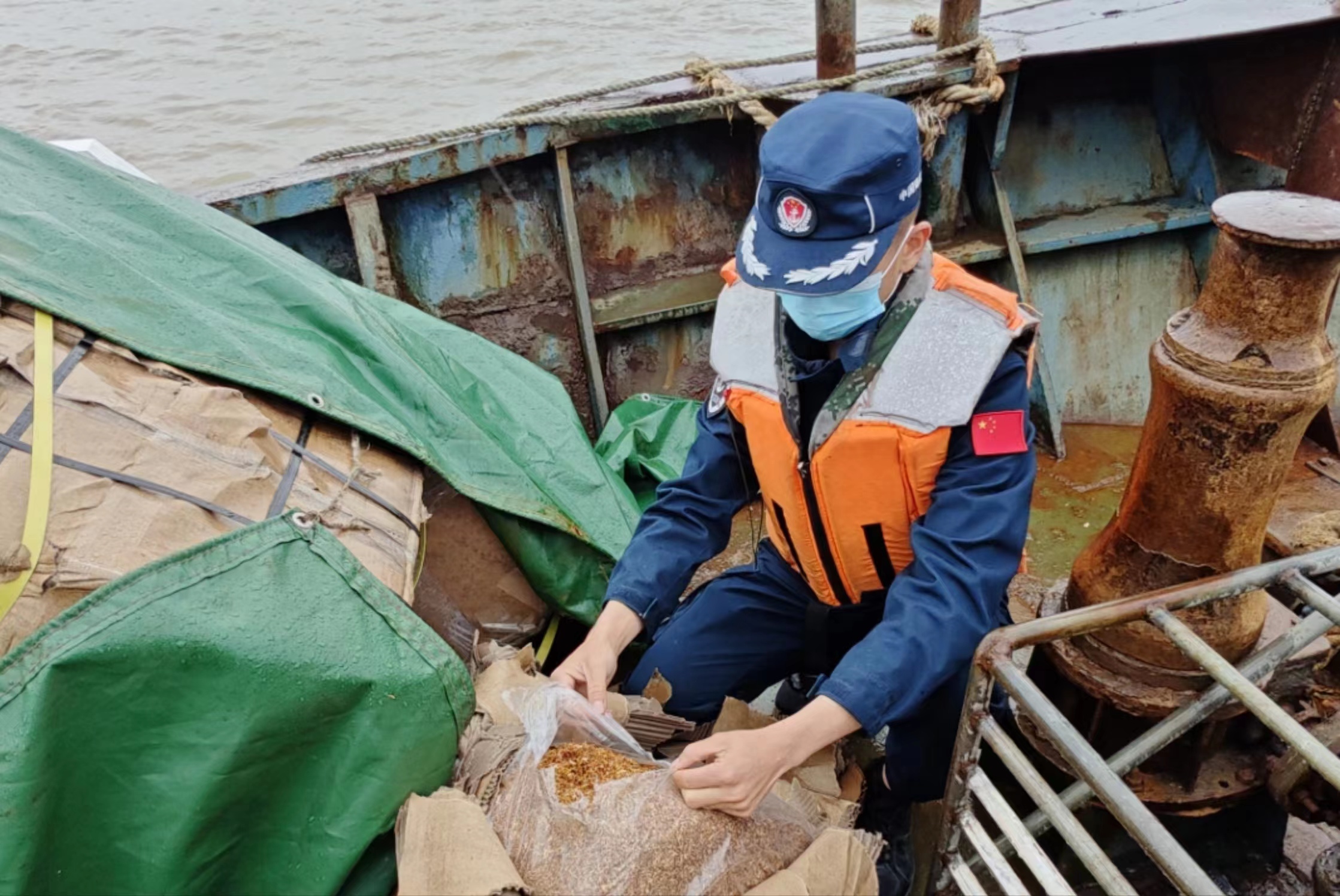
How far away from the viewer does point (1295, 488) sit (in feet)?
11.8

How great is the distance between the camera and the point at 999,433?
182 centimetres

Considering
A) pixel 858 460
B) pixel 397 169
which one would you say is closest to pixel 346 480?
pixel 858 460

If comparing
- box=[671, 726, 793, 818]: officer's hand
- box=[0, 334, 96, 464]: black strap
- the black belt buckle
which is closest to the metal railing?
box=[671, 726, 793, 818]: officer's hand

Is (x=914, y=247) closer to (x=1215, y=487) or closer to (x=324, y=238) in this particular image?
(x=1215, y=487)

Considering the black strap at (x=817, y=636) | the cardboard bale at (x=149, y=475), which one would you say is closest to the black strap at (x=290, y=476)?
the cardboard bale at (x=149, y=475)

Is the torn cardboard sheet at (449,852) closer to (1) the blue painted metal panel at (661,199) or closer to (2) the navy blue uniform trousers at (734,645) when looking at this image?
(2) the navy blue uniform trousers at (734,645)

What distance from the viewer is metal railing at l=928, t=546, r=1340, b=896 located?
1343 mm

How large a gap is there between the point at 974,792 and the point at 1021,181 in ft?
10.9

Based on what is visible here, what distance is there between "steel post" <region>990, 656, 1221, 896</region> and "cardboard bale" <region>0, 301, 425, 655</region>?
4.07ft

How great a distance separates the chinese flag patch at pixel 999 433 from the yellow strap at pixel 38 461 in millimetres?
1700

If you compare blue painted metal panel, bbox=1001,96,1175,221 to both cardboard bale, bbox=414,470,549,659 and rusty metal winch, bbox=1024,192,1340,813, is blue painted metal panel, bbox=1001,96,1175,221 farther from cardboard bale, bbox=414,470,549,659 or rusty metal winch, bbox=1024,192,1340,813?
cardboard bale, bbox=414,470,549,659

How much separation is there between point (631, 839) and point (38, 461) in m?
1.27

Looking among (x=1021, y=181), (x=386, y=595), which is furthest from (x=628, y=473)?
(x=1021, y=181)

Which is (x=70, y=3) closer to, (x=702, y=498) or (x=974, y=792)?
(x=702, y=498)
